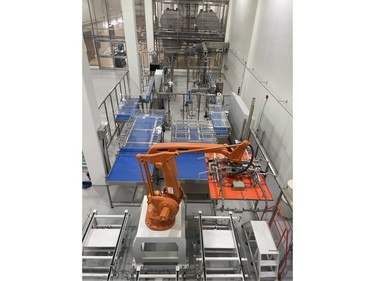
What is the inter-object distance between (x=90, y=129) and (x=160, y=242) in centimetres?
223

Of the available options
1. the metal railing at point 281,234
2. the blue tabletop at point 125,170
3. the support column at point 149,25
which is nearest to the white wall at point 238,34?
the support column at point 149,25

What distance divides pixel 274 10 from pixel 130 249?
5.97 meters

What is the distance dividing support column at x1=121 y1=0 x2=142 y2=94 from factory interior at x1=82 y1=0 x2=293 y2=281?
3cm

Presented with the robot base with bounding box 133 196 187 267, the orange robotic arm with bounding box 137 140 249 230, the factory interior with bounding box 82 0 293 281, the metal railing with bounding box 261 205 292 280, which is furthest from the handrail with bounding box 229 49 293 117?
the robot base with bounding box 133 196 187 267

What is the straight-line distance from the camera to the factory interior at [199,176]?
2852mm

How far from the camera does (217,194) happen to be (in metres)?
3.16

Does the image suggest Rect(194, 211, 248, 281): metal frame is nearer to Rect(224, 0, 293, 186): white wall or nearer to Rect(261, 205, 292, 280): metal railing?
Rect(261, 205, 292, 280): metal railing

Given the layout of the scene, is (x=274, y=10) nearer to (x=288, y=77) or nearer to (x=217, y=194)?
(x=288, y=77)

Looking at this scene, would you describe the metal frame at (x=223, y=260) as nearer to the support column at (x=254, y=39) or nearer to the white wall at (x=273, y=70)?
the white wall at (x=273, y=70)

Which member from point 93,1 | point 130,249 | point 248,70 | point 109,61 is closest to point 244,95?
point 248,70

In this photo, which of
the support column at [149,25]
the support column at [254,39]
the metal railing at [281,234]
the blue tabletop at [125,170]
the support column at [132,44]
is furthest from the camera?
the support column at [149,25]

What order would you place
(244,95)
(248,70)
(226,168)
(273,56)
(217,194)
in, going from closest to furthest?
(217,194) < (226,168) < (273,56) < (248,70) < (244,95)

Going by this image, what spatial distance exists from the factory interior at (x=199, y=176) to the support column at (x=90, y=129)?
0.02 meters

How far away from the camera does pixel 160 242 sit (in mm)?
2908
